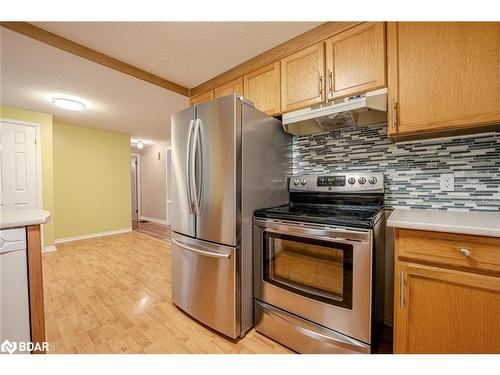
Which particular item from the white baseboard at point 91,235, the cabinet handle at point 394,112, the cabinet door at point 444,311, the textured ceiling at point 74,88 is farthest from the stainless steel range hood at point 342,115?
the white baseboard at point 91,235

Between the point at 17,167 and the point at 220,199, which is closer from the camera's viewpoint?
the point at 220,199

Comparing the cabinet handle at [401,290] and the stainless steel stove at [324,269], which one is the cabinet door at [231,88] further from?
the cabinet handle at [401,290]

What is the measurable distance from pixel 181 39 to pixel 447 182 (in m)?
2.19

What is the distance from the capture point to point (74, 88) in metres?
2.52

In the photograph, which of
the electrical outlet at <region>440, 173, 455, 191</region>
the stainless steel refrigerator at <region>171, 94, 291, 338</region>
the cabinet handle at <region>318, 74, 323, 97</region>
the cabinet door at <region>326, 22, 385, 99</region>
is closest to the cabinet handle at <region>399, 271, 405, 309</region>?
the electrical outlet at <region>440, 173, 455, 191</region>

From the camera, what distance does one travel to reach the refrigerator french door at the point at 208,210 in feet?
4.58

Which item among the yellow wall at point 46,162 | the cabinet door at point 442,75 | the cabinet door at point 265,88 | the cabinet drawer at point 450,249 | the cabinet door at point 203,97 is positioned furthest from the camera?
the yellow wall at point 46,162

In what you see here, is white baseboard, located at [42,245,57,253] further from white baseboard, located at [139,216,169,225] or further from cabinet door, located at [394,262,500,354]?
cabinet door, located at [394,262,500,354]

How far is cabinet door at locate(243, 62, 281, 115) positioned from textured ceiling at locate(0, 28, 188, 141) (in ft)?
4.26

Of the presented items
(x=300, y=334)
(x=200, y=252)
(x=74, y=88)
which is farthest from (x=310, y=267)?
(x=74, y=88)

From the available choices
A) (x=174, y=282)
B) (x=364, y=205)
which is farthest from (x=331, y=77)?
(x=174, y=282)

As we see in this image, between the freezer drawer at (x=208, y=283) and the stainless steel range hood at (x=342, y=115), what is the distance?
109 cm
